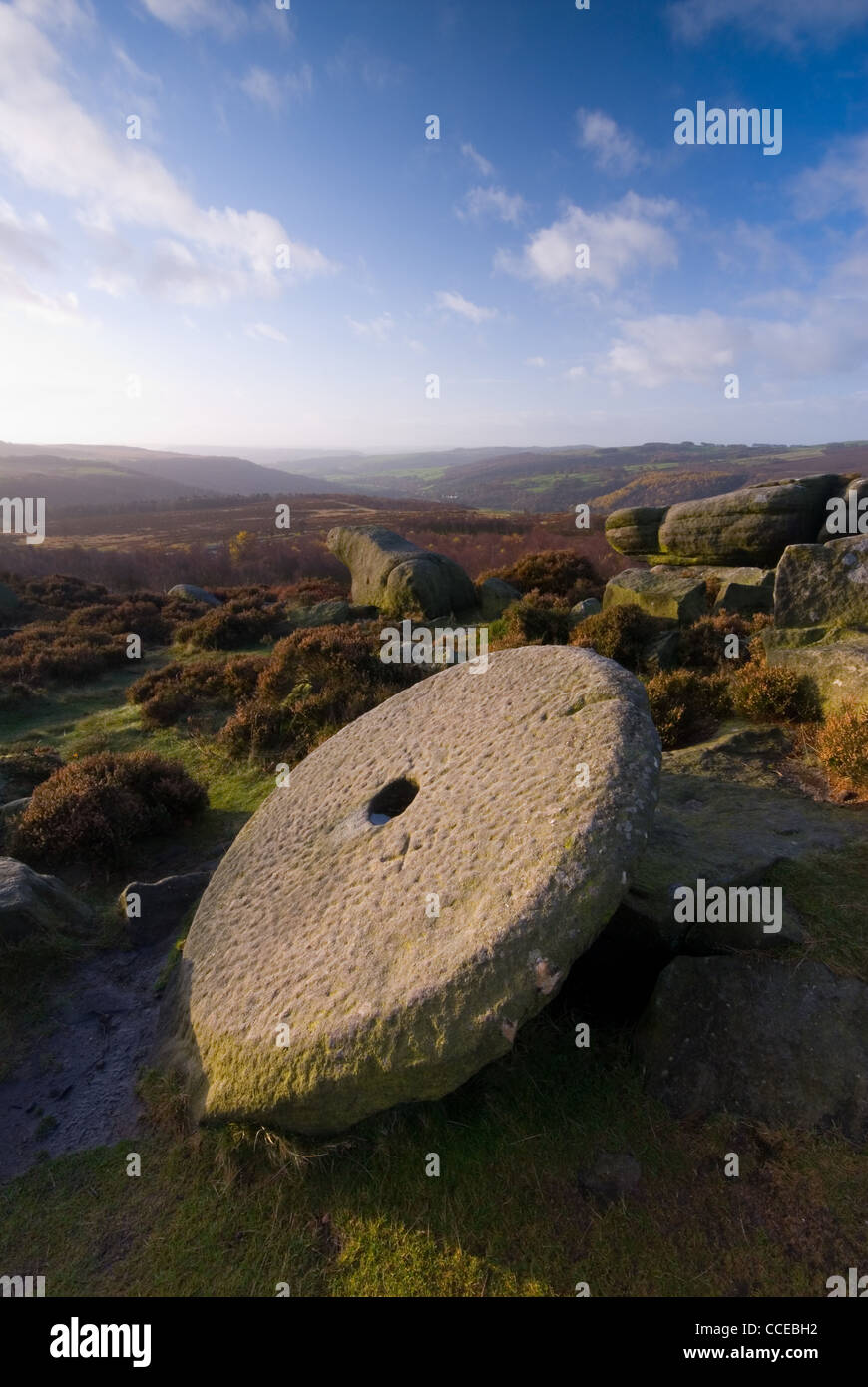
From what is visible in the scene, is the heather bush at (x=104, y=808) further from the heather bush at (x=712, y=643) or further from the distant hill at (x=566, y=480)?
the distant hill at (x=566, y=480)

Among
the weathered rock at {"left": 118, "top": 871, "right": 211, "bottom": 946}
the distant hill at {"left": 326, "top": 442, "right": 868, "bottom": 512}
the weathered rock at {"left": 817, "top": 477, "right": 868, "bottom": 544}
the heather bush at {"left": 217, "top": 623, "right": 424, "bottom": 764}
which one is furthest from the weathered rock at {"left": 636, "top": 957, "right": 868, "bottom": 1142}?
the distant hill at {"left": 326, "top": 442, "right": 868, "bottom": 512}

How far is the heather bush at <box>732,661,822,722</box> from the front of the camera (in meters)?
6.43

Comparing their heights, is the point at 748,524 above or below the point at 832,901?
above

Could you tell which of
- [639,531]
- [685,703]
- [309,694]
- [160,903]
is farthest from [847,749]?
A: [639,531]

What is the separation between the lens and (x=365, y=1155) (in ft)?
11.1

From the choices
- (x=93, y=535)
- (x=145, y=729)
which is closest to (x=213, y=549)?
(x=93, y=535)

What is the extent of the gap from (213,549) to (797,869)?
132 feet

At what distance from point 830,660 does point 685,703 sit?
54.9 inches

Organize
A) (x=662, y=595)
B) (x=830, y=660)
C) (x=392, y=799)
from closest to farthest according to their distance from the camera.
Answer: (x=392, y=799), (x=830, y=660), (x=662, y=595)

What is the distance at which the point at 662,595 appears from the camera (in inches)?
440

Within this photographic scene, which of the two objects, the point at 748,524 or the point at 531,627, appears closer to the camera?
the point at 531,627

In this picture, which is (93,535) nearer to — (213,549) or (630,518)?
(213,549)

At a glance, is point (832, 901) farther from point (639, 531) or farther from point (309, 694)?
point (639, 531)

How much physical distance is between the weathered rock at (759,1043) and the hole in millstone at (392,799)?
2.05 metres
